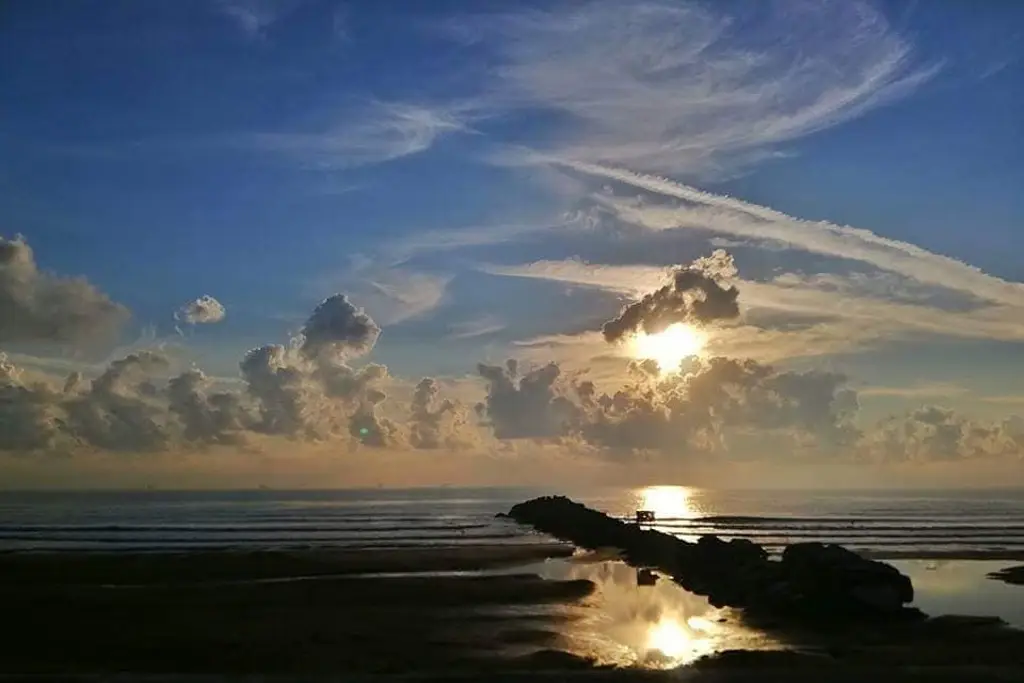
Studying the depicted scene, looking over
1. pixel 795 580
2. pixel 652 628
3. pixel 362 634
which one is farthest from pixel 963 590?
pixel 362 634

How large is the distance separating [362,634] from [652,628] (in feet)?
26.7

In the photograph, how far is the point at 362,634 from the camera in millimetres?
25203

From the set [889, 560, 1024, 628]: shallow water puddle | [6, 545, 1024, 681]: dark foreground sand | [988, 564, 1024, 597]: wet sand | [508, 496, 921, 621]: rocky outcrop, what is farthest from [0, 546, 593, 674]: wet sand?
[988, 564, 1024, 597]: wet sand

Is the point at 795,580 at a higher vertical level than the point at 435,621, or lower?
higher

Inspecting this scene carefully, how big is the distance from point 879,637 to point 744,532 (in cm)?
5651

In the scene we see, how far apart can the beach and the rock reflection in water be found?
72 mm

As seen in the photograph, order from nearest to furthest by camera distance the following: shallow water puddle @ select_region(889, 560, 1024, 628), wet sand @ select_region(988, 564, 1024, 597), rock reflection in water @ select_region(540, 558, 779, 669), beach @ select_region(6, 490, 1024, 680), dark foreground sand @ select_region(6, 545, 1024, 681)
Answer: dark foreground sand @ select_region(6, 545, 1024, 681)
beach @ select_region(6, 490, 1024, 680)
rock reflection in water @ select_region(540, 558, 779, 669)
shallow water puddle @ select_region(889, 560, 1024, 628)
wet sand @ select_region(988, 564, 1024, 597)

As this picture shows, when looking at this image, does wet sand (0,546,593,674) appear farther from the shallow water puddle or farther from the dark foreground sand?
the shallow water puddle

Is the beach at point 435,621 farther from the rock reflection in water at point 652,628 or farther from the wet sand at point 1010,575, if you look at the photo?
the wet sand at point 1010,575

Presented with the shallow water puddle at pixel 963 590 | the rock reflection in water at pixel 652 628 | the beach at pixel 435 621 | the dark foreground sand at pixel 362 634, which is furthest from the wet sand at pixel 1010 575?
the rock reflection in water at pixel 652 628

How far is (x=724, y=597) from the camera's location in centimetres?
3247

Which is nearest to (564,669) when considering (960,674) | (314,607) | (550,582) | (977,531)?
(960,674)

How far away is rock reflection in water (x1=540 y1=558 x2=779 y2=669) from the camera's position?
2236 cm

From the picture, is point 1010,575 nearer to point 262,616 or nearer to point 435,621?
point 435,621
